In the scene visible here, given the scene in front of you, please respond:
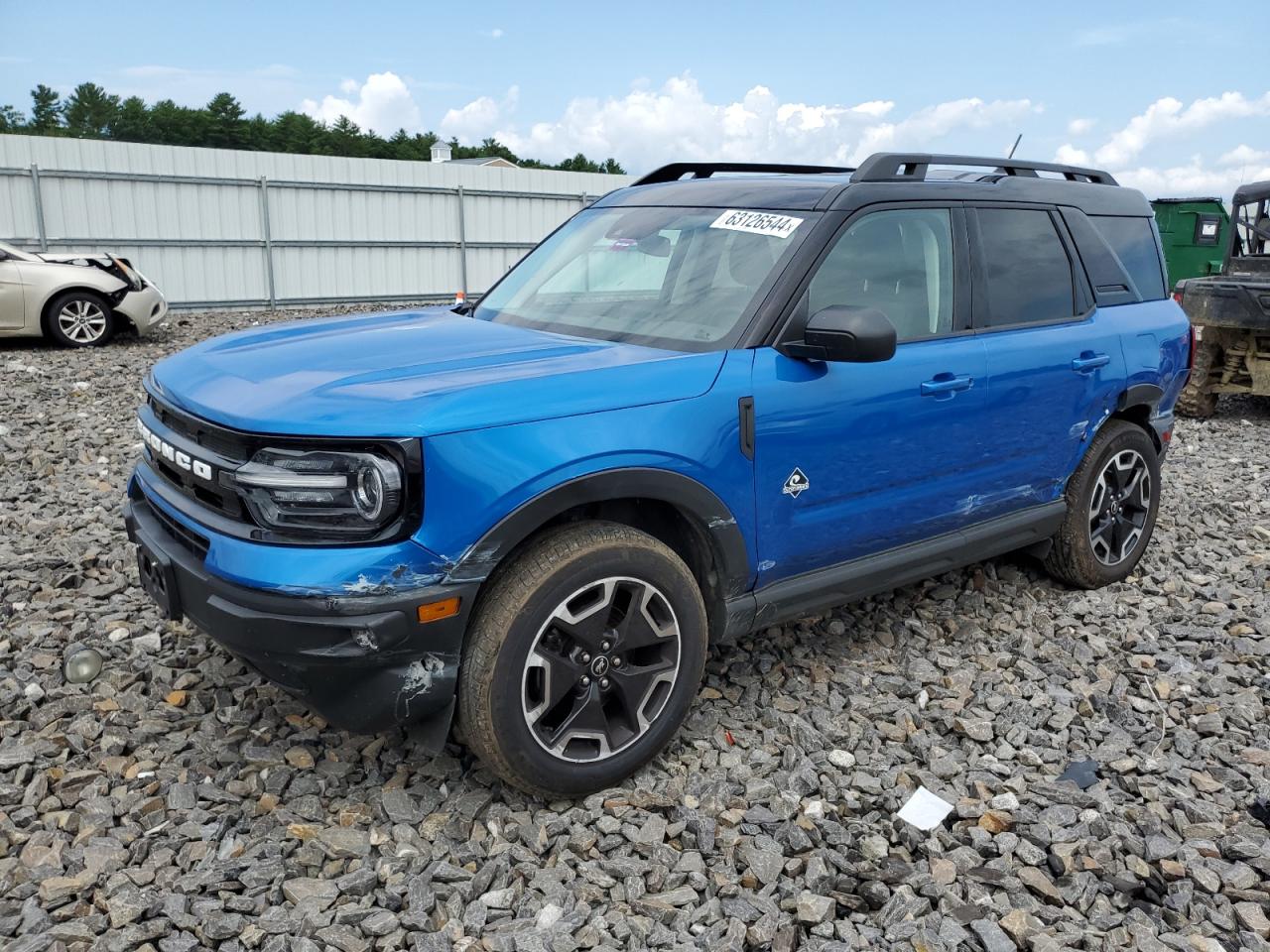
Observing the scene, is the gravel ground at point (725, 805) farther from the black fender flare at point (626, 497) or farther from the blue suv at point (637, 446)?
the black fender flare at point (626, 497)

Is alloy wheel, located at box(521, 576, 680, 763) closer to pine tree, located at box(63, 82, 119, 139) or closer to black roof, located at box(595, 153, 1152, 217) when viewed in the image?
black roof, located at box(595, 153, 1152, 217)

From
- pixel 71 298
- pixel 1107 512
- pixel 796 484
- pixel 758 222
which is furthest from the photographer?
pixel 71 298

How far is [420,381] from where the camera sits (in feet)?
9.07

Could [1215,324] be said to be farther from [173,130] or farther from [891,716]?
[173,130]

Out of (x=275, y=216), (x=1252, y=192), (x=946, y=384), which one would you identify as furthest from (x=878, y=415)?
(x=275, y=216)

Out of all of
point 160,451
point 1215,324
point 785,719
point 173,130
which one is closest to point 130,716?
point 160,451

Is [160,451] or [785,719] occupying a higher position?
[160,451]

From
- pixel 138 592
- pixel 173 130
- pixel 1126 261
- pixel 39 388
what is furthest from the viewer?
pixel 173 130

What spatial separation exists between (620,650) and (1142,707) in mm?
2100

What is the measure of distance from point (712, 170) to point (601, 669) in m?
2.46

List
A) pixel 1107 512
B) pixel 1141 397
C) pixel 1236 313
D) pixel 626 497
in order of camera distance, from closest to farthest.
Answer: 1. pixel 626 497
2. pixel 1141 397
3. pixel 1107 512
4. pixel 1236 313

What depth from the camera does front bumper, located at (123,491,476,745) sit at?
2496 millimetres

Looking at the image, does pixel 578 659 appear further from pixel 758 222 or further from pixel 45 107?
pixel 45 107

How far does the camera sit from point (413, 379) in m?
2.80
